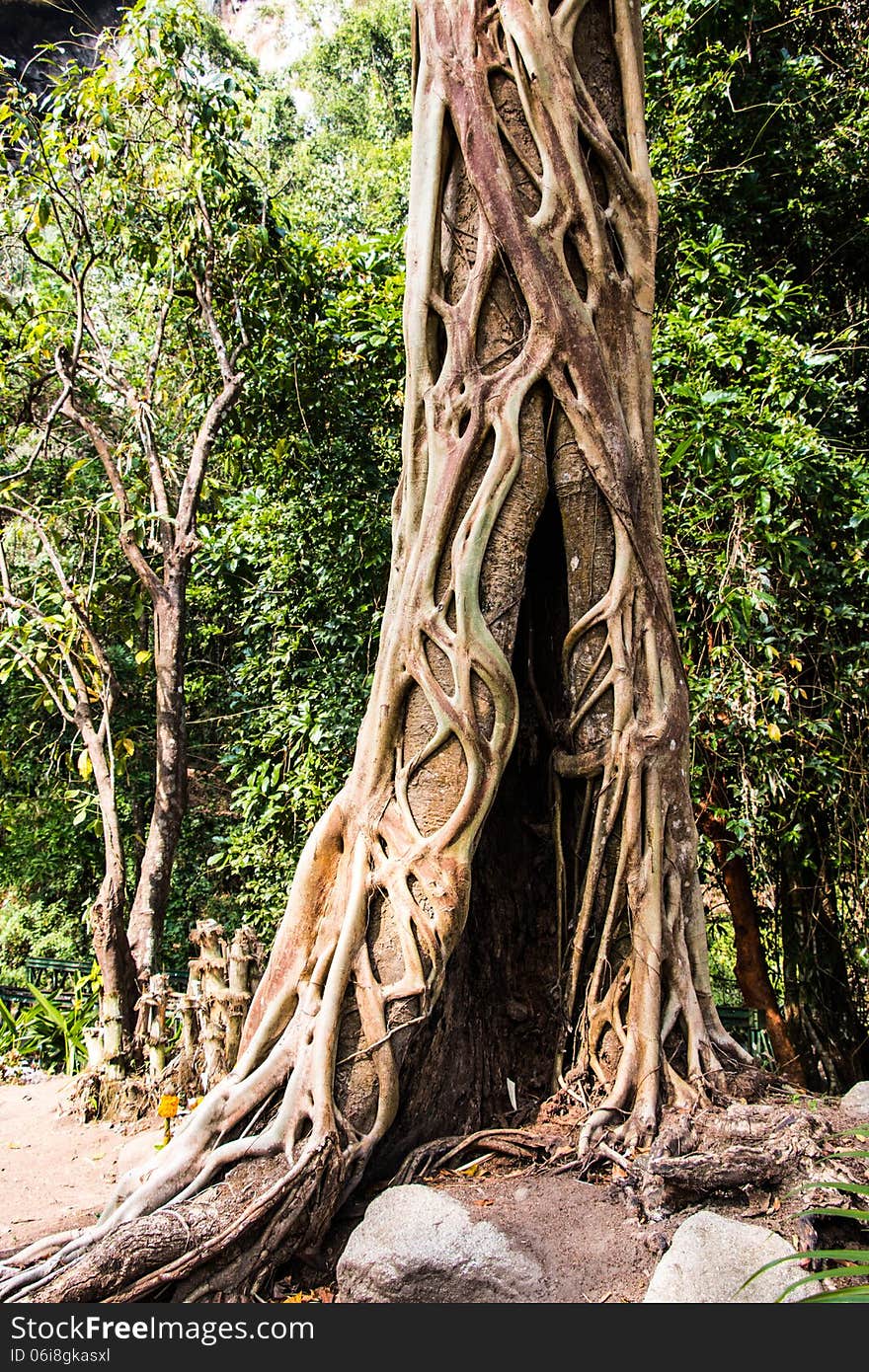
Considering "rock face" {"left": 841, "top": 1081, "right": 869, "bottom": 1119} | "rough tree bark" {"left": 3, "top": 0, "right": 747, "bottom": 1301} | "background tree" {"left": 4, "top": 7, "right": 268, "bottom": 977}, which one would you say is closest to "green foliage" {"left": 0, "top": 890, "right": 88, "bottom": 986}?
"background tree" {"left": 4, "top": 7, "right": 268, "bottom": 977}

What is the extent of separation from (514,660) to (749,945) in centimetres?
282

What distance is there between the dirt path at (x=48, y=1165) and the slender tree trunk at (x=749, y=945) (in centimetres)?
299

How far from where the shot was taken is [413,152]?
3096mm

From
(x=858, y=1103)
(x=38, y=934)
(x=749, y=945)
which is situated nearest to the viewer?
(x=858, y=1103)

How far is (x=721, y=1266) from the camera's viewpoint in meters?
2.04

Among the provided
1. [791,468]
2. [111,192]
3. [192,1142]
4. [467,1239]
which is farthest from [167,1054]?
[111,192]

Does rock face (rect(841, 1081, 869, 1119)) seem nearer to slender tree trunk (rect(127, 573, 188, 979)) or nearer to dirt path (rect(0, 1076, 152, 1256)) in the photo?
dirt path (rect(0, 1076, 152, 1256))

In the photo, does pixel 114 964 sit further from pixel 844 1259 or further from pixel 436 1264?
pixel 844 1259

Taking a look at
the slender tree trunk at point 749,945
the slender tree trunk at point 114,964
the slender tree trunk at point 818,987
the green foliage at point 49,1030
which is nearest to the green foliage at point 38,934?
the green foliage at point 49,1030

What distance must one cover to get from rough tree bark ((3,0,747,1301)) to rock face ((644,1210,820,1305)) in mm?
453

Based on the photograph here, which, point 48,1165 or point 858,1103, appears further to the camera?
point 48,1165

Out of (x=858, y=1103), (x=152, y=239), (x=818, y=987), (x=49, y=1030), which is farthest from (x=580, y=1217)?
(x=152, y=239)

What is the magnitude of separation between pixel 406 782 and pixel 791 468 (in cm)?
219

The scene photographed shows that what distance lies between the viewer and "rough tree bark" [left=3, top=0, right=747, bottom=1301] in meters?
2.62
